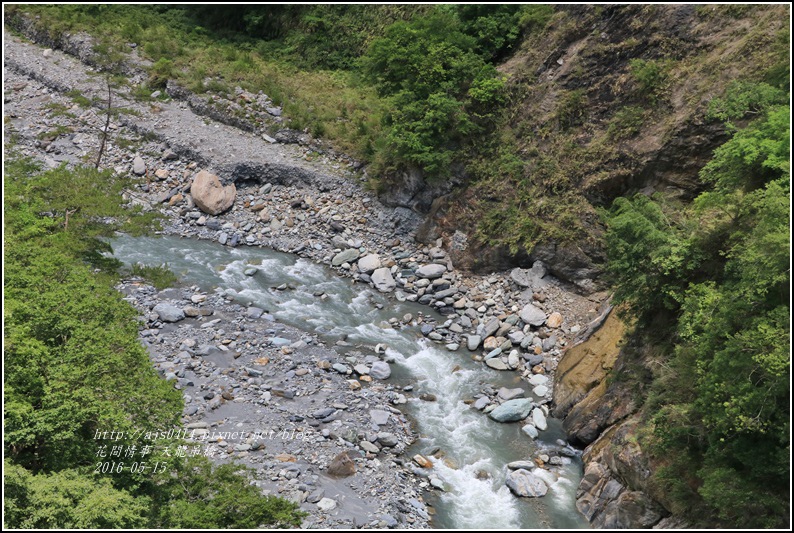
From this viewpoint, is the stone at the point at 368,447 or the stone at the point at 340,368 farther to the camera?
the stone at the point at 340,368

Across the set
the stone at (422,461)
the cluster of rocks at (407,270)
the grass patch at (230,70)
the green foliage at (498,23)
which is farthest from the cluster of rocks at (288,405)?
the green foliage at (498,23)

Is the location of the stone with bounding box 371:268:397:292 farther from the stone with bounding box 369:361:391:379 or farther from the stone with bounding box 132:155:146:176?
the stone with bounding box 132:155:146:176

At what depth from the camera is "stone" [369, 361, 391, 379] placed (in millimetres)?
18562

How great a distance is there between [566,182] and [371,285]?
315 inches

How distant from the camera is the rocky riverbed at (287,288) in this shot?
15.2 m

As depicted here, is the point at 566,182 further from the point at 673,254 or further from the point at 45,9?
the point at 45,9

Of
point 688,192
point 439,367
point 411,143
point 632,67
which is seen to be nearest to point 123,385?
point 439,367

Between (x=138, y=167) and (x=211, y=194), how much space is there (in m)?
4.14

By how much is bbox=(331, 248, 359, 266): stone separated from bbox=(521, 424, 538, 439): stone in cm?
1006

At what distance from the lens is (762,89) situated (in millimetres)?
15922

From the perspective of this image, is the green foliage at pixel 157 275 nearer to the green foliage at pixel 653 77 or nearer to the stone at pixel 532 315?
the stone at pixel 532 315

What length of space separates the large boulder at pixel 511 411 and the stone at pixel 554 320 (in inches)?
144

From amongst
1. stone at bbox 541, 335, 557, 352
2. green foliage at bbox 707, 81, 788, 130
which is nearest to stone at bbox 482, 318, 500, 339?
stone at bbox 541, 335, 557, 352

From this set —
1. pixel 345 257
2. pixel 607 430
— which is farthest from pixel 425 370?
pixel 345 257
